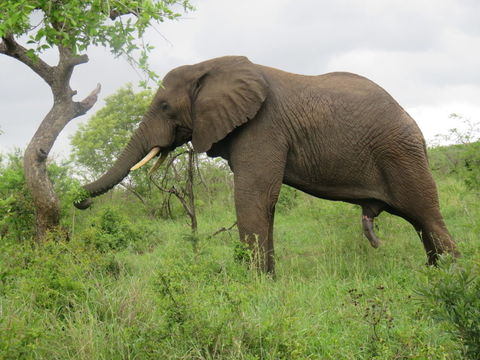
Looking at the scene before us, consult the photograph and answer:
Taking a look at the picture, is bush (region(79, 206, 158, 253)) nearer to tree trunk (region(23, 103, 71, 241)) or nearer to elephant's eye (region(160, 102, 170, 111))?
tree trunk (region(23, 103, 71, 241))

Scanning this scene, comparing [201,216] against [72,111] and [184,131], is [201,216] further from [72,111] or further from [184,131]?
[184,131]

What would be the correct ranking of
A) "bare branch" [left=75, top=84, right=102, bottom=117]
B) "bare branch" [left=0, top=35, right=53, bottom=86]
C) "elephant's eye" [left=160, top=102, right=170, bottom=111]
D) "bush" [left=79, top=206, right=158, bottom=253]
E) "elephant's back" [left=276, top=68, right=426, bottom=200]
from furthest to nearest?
"bare branch" [left=75, top=84, right=102, bottom=117] → "bare branch" [left=0, top=35, right=53, bottom=86] → "bush" [left=79, top=206, right=158, bottom=253] → "elephant's eye" [left=160, top=102, right=170, bottom=111] → "elephant's back" [left=276, top=68, right=426, bottom=200]

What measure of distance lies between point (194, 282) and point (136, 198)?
12.5 m

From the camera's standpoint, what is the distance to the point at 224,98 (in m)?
6.59

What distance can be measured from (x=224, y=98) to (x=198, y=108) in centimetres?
38

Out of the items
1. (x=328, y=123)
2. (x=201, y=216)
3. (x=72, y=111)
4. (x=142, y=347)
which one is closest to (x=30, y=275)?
(x=142, y=347)

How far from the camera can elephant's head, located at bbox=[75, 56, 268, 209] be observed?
6.51 m

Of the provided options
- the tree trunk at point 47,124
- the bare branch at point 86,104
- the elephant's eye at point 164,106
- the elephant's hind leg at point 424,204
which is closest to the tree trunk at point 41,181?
the tree trunk at point 47,124

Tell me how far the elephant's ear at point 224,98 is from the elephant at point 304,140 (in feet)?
0.04

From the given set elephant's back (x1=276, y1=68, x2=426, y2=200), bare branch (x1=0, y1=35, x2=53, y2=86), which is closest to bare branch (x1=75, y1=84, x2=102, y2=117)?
bare branch (x1=0, y1=35, x2=53, y2=86)

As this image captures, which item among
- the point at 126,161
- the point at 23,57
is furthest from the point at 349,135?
the point at 23,57

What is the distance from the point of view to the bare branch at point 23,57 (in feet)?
30.5

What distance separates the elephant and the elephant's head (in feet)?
0.04

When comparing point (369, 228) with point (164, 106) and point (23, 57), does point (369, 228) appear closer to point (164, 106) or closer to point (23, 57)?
point (164, 106)
